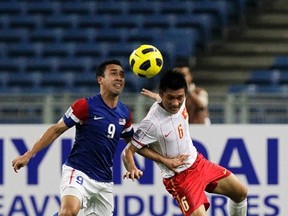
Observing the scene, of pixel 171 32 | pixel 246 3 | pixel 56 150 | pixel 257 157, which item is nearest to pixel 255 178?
pixel 257 157

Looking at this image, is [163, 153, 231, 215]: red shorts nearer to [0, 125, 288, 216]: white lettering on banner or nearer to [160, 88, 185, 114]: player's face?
[160, 88, 185, 114]: player's face

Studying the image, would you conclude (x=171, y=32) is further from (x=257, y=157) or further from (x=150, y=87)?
(x=257, y=157)

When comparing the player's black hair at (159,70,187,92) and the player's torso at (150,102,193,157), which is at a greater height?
the player's black hair at (159,70,187,92)

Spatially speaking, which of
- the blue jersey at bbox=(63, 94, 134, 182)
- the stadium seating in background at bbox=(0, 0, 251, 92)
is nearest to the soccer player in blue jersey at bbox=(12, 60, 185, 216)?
A: the blue jersey at bbox=(63, 94, 134, 182)

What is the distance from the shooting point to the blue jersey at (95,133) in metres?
10.1

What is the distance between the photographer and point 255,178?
40.6ft

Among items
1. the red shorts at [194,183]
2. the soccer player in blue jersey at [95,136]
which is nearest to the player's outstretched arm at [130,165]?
the soccer player in blue jersey at [95,136]

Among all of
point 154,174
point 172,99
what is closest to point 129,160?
point 172,99

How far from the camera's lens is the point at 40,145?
9.88 m

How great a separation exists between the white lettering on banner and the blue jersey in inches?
82.9

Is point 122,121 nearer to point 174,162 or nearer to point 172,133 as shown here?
point 172,133

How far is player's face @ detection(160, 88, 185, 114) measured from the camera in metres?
9.96

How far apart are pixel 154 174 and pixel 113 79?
8.40 ft

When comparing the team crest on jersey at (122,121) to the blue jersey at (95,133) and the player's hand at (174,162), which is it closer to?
the blue jersey at (95,133)
